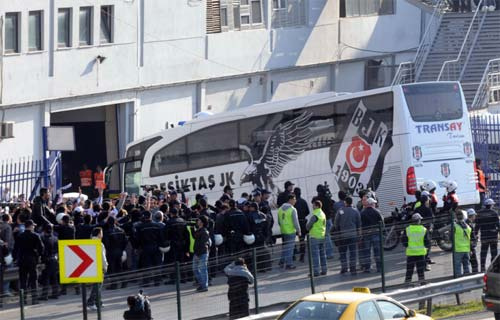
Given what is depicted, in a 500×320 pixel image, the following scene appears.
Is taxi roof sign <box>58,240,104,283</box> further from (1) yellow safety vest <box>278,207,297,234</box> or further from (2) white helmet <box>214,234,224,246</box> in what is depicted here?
(1) yellow safety vest <box>278,207,297,234</box>

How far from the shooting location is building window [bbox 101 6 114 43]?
139 feet

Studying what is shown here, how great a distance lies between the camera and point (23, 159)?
39.3 meters

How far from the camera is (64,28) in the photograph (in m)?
41.3

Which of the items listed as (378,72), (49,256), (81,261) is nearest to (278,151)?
(49,256)

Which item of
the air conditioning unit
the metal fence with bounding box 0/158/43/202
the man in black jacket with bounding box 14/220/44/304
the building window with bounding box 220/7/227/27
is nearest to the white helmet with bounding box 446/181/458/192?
the man in black jacket with bounding box 14/220/44/304

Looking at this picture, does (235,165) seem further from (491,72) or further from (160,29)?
(491,72)

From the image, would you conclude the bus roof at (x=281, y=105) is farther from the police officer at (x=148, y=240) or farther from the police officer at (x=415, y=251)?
the police officer at (x=148, y=240)

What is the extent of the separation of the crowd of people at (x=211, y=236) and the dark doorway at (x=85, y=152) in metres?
15.0

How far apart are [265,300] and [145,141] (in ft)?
43.6

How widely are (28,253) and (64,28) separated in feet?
58.6

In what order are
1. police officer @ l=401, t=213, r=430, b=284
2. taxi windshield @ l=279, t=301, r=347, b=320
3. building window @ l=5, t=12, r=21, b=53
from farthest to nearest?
building window @ l=5, t=12, r=21, b=53
police officer @ l=401, t=213, r=430, b=284
taxi windshield @ l=279, t=301, r=347, b=320

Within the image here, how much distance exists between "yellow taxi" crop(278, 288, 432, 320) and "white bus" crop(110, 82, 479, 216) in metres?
12.7

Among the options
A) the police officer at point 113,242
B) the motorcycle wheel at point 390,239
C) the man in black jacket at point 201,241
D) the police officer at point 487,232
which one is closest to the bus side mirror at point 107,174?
the police officer at point 113,242

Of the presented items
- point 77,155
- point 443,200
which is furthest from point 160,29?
point 443,200
